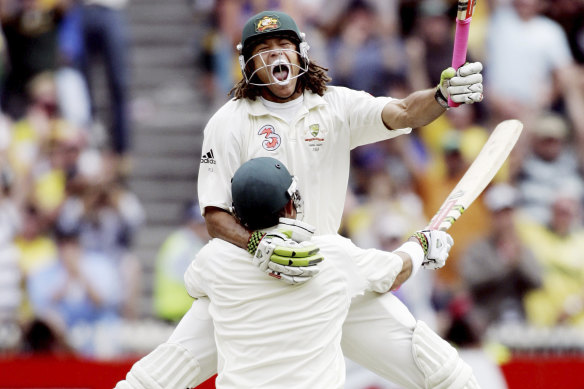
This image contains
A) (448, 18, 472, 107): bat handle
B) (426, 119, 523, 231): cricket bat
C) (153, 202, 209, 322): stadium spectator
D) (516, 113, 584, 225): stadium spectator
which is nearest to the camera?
(448, 18, 472, 107): bat handle

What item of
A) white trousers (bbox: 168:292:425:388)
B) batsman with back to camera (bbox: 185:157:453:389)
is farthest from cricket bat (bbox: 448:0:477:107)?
white trousers (bbox: 168:292:425:388)

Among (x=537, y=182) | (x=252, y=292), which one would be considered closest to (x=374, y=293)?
(x=252, y=292)

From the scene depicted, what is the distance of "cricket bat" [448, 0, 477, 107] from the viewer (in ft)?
16.3

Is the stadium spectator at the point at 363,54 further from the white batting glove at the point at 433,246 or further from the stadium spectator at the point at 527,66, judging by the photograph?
the white batting glove at the point at 433,246

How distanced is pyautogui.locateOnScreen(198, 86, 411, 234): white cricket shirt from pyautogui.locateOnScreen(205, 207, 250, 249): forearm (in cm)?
5

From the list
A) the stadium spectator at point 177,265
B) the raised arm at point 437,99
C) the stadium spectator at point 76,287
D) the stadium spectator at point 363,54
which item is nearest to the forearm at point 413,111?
the raised arm at point 437,99

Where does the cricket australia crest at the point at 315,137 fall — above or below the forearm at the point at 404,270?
above

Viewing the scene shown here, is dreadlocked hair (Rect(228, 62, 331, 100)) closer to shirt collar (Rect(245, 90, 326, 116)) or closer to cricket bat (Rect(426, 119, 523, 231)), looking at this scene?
shirt collar (Rect(245, 90, 326, 116))

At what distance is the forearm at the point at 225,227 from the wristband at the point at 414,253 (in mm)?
785

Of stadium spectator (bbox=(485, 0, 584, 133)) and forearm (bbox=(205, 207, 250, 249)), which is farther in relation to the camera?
stadium spectator (bbox=(485, 0, 584, 133))

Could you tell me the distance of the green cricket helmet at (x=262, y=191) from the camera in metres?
4.66

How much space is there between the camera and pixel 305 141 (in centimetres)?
534

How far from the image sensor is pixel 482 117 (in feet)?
33.5

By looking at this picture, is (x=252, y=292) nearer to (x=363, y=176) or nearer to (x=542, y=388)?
(x=542, y=388)
